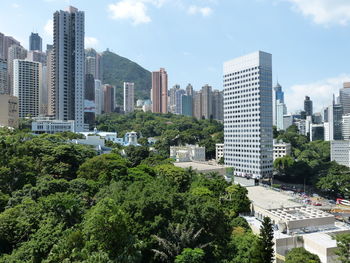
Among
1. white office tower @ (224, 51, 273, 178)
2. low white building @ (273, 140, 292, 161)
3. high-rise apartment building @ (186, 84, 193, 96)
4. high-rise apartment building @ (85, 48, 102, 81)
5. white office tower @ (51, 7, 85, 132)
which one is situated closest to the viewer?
white office tower @ (224, 51, 273, 178)

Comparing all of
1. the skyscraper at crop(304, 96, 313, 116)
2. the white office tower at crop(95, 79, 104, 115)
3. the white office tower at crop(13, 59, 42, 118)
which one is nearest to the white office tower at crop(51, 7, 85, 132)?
the white office tower at crop(13, 59, 42, 118)

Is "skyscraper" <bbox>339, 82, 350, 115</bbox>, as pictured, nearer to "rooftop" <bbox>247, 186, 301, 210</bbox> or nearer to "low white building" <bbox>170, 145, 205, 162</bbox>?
"low white building" <bbox>170, 145, 205, 162</bbox>

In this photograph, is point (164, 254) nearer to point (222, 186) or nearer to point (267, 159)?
point (222, 186)

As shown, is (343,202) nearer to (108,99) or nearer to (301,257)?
(301,257)

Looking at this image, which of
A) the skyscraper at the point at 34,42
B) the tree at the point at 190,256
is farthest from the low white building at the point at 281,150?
the skyscraper at the point at 34,42

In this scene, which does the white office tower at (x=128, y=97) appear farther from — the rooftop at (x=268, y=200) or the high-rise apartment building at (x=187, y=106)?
the rooftop at (x=268, y=200)
